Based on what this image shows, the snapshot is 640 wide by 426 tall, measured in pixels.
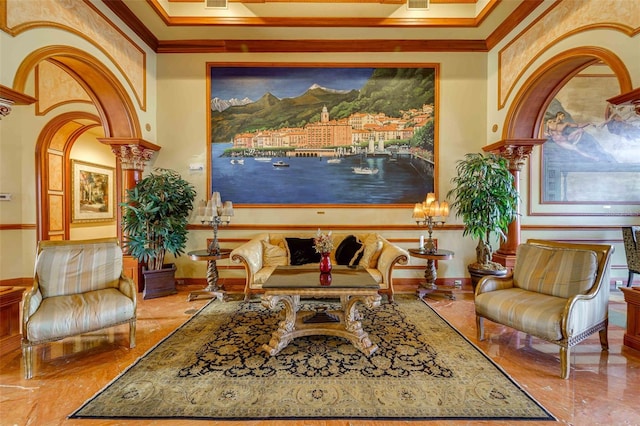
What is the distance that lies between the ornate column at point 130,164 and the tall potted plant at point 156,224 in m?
0.18

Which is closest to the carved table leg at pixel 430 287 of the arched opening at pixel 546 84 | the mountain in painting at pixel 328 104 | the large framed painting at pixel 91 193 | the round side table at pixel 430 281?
the round side table at pixel 430 281

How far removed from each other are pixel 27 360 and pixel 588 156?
810 cm

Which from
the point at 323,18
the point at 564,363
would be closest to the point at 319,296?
the point at 564,363

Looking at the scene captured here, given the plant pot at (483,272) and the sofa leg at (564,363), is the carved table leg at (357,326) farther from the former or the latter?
the plant pot at (483,272)

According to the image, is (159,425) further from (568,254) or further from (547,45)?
(547,45)

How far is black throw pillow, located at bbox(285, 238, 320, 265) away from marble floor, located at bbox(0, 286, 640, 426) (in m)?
1.75

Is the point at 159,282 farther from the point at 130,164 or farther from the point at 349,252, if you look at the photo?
the point at 349,252

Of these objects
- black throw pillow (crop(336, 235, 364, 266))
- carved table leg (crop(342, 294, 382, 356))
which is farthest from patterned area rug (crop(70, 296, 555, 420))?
black throw pillow (crop(336, 235, 364, 266))

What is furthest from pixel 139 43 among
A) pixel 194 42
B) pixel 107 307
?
pixel 107 307

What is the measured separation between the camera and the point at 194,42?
191 inches

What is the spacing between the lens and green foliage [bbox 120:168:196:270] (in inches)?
167

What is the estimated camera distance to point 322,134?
502 centimetres

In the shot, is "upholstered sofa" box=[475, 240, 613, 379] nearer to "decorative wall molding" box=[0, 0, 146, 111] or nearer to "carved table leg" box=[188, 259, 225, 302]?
"carved table leg" box=[188, 259, 225, 302]

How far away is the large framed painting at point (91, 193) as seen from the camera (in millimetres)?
6176
